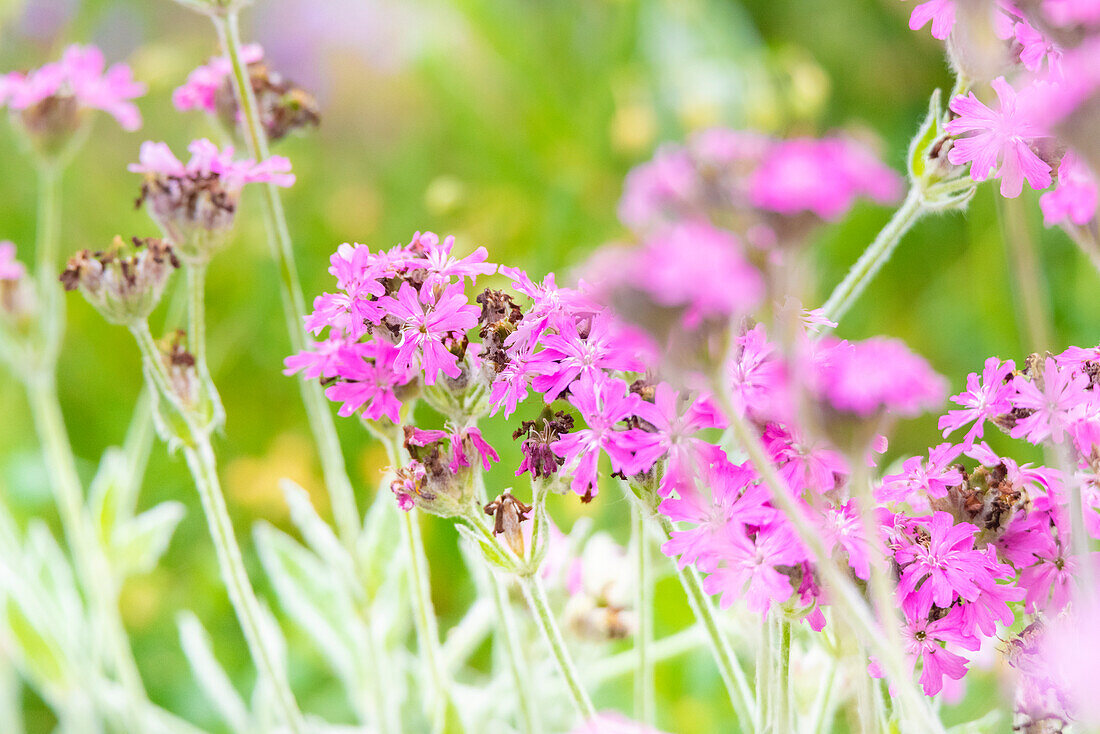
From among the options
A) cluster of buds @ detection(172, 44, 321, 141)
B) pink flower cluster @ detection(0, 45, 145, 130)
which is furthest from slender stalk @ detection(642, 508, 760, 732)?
pink flower cluster @ detection(0, 45, 145, 130)

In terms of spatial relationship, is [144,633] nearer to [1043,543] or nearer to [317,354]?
[317,354]

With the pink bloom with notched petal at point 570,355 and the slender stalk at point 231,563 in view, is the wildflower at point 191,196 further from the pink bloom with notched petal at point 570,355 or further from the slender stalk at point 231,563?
the pink bloom with notched petal at point 570,355

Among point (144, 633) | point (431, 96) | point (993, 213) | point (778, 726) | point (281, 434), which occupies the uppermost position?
point (431, 96)

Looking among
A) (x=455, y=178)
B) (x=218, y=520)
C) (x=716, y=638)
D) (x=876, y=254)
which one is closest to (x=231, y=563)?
(x=218, y=520)

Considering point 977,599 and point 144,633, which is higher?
point 144,633

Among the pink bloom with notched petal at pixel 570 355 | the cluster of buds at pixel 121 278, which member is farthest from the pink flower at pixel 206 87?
the pink bloom with notched petal at pixel 570 355

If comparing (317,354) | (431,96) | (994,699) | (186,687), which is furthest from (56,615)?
(431,96)

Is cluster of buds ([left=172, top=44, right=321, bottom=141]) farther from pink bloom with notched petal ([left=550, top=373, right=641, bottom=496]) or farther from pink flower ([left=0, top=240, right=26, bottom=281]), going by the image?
pink bloom with notched petal ([left=550, top=373, right=641, bottom=496])
